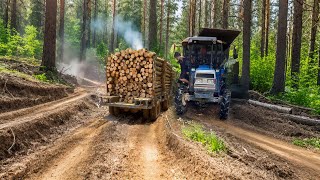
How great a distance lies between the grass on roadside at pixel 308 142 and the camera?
8.58 metres

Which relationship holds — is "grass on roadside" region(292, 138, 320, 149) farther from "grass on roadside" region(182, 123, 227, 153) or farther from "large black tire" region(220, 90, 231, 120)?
"large black tire" region(220, 90, 231, 120)

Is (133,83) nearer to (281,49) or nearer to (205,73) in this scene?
(205,73)

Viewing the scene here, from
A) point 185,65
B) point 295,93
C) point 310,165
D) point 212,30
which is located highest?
point 212,30

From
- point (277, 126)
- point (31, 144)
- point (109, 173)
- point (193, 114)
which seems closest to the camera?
point (109, 173)

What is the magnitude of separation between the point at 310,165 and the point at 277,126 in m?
4.06

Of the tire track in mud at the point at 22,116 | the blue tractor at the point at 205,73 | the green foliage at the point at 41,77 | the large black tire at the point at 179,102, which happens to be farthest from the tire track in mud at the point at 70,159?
the green foliage at the point at 41,77

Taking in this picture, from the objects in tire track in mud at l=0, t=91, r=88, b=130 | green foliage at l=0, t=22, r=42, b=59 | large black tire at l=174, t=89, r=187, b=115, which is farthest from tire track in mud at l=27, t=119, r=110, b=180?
green foliage at l=0, t=22, r=42, b=59

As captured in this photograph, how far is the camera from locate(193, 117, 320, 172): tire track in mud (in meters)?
7.00

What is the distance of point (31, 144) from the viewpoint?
7555 mm

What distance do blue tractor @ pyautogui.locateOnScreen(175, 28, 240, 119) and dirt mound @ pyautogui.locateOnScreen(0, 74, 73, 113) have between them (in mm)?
6001

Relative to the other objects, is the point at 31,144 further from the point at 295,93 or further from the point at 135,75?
the point at 295,93

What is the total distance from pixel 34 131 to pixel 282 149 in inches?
264

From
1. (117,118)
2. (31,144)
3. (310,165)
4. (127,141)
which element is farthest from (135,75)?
(310,165)

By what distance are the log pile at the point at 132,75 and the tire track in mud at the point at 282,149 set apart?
3271 mm
